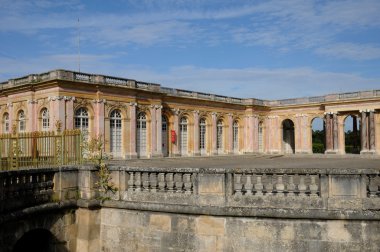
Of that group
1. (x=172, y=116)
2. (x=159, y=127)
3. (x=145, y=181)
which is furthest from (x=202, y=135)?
(x=145, y=181)

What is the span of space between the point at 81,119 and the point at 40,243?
1770 cm

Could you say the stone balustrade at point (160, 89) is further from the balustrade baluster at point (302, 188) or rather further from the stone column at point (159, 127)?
the balustrade baluster at point (302, 188)

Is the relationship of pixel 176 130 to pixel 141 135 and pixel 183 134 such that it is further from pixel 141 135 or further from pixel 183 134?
pixel 141 135

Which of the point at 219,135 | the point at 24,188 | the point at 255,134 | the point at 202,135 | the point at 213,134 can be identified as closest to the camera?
the point at 24,188

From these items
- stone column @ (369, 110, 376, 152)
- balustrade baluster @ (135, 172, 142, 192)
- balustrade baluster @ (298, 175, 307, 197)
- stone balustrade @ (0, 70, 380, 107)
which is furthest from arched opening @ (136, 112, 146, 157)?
balustrade baluster @ (298, 175, 307, 197)

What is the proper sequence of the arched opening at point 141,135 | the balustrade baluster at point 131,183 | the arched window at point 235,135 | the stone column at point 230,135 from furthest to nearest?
the arched window at point 235,135
the stone column at point 230,135
the arched opening at point 141,135
the balustrade baluster at point 131,183

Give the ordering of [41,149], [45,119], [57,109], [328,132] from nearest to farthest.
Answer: [41,149] → [57,109] → [45,119] → [328,132]

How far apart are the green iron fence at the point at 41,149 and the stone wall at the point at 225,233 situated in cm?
162

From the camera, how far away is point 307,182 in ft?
22.4

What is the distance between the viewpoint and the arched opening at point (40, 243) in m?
7.72

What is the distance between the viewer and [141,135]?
2894cm

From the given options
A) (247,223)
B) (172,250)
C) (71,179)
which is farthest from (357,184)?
(71,179)

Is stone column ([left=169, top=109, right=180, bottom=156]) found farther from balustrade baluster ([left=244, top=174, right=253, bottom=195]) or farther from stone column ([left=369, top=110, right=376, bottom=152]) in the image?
balustrade baluster ([left=244, top=174, right=253, bottom=195])

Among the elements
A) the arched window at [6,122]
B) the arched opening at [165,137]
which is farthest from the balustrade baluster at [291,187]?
the arched window at [6,122]
